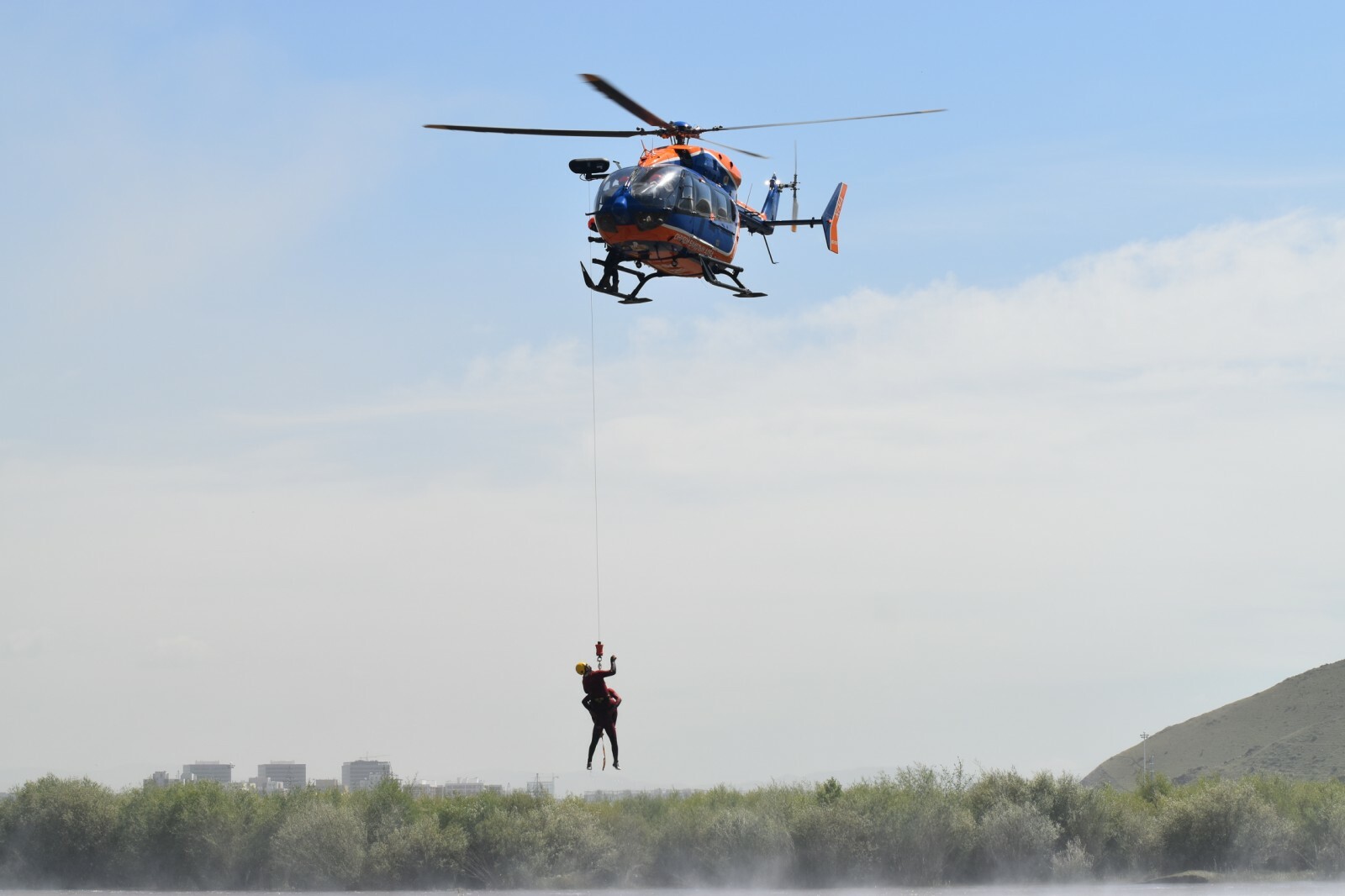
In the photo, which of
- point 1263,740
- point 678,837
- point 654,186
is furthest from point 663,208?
point 1263,740

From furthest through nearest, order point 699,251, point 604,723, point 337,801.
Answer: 1. point 337,801
2. point 699,251
3. point 604,723

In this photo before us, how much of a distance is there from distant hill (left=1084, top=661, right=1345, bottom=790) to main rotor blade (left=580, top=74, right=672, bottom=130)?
90.5 metres

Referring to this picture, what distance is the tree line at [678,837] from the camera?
55656 millimetres

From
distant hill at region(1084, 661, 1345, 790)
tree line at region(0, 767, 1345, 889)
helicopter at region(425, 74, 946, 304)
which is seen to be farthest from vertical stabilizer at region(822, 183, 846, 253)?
distant hill at region(1084, 661, 1345, 790)

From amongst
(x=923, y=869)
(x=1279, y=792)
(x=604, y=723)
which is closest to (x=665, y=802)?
(x=923, y=869)

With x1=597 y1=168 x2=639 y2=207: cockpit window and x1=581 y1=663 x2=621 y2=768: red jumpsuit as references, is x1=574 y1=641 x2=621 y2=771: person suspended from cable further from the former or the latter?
x1=597 y1=168 x2=639 y2=207: cockpit window

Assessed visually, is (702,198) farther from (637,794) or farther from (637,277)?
(637,794)

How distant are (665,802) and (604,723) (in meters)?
34.3

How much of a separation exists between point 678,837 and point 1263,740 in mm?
80718

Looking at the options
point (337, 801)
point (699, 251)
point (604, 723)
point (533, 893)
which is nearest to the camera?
point (604, 723)

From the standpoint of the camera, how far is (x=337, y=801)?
2315 inches

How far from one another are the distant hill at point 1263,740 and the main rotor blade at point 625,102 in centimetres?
9054

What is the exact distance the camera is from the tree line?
5566cm

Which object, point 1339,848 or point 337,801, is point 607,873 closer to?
point 337,801
